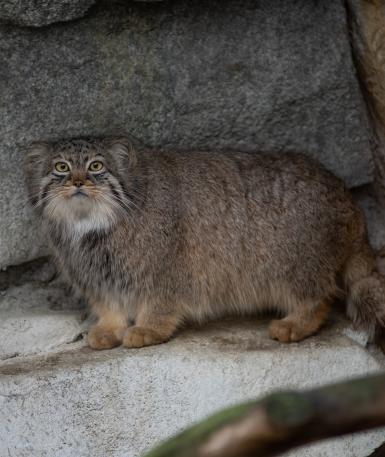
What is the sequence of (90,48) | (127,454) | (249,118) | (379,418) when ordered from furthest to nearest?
(249,118), (90,48), (127,454), (379,418)

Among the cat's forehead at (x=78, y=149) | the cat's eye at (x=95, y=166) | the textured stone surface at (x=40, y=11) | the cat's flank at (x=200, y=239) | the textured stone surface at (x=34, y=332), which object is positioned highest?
the textured stone surface at (x=40, y=11)

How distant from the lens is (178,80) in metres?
4.59

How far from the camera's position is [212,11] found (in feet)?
14.8

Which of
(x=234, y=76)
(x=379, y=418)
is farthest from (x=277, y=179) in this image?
(x=379, y=418)

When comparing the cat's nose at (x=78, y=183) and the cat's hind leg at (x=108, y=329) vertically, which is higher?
the cat's nose at (x=78, y=183)

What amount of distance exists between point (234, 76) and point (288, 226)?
0.74 meters

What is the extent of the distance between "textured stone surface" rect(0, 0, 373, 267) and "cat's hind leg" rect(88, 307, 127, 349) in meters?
0.46

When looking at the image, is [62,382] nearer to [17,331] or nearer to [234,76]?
[17,331]

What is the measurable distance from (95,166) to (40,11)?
679 mm

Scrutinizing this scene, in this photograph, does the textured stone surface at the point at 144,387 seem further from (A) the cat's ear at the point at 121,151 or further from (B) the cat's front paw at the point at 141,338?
(A) the cat's ear at the point at 121,151

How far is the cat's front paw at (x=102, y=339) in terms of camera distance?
4.41 m

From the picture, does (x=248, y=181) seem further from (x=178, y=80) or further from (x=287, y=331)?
(x=287, y=331)

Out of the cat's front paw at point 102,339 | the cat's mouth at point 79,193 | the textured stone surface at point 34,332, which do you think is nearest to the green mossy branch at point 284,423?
the cat's mouth at point 79,193

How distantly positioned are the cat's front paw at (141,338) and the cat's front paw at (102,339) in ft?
0.21
